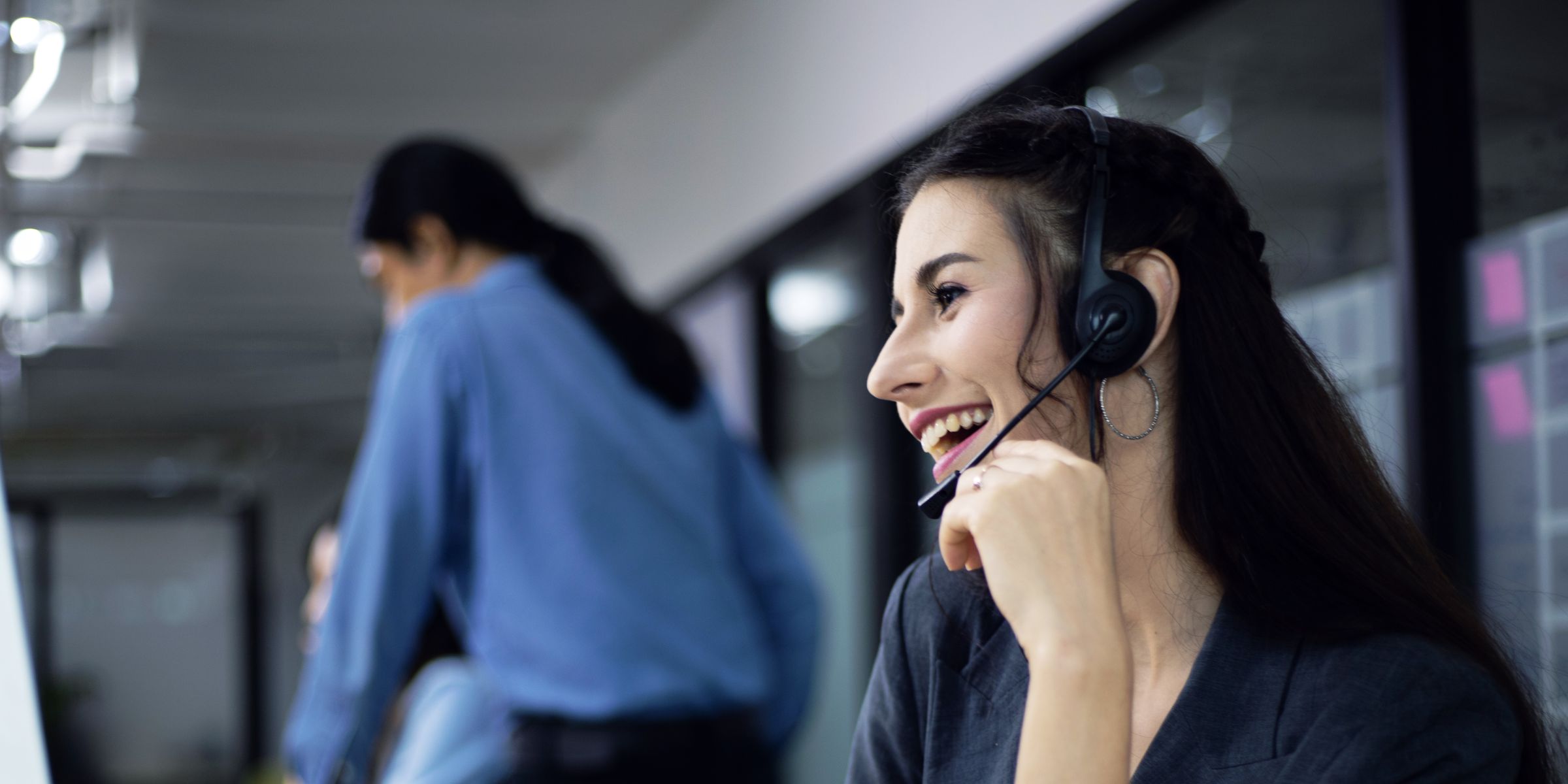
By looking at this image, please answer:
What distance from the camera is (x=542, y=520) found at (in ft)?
5.66

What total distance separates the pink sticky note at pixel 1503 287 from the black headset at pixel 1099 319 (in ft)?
3.56

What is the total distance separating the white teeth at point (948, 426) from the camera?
107 cm

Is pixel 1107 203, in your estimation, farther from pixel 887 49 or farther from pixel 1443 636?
pixel 887 49

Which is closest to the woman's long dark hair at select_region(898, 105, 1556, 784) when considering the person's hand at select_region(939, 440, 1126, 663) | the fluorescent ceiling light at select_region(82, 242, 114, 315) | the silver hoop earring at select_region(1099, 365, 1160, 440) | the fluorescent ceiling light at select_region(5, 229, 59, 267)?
A: the silver hoop earring at select_region(1099, 365, 1160, 440)

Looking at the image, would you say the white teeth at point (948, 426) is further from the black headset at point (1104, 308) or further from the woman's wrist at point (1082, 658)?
the woman's wrist at point (1082, 658)

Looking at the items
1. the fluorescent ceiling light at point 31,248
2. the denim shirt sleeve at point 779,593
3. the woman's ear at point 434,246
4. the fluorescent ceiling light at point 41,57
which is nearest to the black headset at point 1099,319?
the denim shirt sleeve at point 779,593

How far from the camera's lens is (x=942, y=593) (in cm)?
117

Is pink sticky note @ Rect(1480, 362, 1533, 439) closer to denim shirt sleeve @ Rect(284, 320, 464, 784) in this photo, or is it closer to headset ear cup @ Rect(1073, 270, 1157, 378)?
headset ear cup @ Rect(1073, 270, 1157, 378)

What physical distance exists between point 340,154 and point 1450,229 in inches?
169

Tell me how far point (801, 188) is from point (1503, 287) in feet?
6.49

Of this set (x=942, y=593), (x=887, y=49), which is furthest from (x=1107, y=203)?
(x=887, y=49)

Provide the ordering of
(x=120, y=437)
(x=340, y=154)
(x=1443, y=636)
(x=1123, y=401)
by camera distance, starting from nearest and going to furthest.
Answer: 1. (x=1443, y=636)
2. (x=1123, y=401)
3. (x=340, y=154)
4. (x=120, y=437)

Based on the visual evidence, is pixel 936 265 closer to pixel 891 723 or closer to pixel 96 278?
pixel 891 723

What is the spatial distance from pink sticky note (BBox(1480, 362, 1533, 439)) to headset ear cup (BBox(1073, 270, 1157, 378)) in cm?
110
